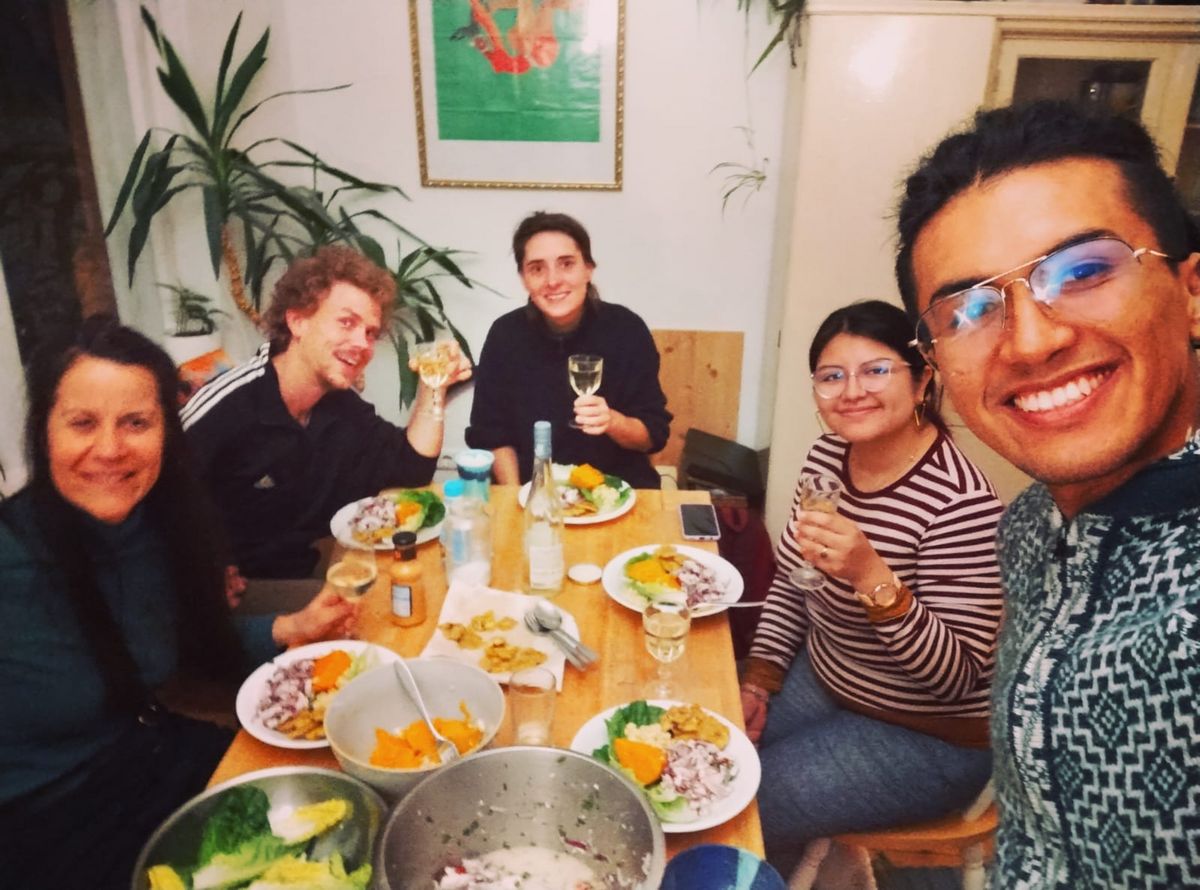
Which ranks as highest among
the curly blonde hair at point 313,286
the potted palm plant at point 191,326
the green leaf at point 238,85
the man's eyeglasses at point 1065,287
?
the green leaf at point 238,85

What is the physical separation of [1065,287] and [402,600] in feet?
3.54

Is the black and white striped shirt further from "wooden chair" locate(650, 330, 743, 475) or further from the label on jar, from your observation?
Answer: "wooden chair" locate(650, 330, 743, 475)

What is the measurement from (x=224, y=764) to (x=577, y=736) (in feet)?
1.54

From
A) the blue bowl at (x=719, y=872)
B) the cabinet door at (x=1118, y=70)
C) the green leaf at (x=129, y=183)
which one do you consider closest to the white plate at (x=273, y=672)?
the blue bowl at (x=719, y=872)

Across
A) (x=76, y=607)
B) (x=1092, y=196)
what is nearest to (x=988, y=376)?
(x=1092, y=196)

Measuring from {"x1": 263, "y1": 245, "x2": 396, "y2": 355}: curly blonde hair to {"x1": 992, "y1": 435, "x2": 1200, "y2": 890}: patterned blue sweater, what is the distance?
1647 mm

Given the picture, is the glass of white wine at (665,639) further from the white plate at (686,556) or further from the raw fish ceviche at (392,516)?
the raw fish ceviche at (392,516)

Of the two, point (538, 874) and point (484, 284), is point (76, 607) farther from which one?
point (484, 284)

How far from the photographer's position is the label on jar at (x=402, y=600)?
1393 millimetres

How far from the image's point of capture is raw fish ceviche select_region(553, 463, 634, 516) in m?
1.88

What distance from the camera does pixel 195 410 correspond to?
6.07 ft

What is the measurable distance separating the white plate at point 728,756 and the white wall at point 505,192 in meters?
2.25

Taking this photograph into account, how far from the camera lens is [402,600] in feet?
4.59

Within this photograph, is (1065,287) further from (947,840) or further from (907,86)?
(907,86)
